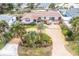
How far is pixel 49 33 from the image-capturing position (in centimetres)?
135

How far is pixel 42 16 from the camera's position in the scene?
1.37 meters

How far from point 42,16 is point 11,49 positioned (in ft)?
1.03

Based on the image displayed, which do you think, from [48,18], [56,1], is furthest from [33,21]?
[56,1]

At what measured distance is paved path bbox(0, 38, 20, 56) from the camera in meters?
1.36

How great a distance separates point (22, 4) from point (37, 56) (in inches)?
14.7

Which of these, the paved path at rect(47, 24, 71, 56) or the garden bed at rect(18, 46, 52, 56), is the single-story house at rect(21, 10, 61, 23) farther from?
the garden bed at rect(18, 46, 52, 56)

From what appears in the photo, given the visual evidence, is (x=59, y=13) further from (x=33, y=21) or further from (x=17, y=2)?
(x=17, y=2)

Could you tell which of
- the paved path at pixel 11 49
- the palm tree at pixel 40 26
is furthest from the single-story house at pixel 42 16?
the paved path at pixel 11 49

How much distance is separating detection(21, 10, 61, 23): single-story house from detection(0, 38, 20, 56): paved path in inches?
6.2

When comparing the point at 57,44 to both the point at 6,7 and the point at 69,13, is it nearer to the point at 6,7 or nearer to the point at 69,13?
the point at 69,13

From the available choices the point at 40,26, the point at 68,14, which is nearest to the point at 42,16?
the point at 40,26

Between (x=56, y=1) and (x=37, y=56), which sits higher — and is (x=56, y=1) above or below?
above

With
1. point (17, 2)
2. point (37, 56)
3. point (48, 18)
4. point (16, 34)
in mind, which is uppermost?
point (17, 2)

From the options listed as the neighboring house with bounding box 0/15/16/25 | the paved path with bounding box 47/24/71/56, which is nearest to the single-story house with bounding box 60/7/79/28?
the paved path with bounding box 47/24/71/56
